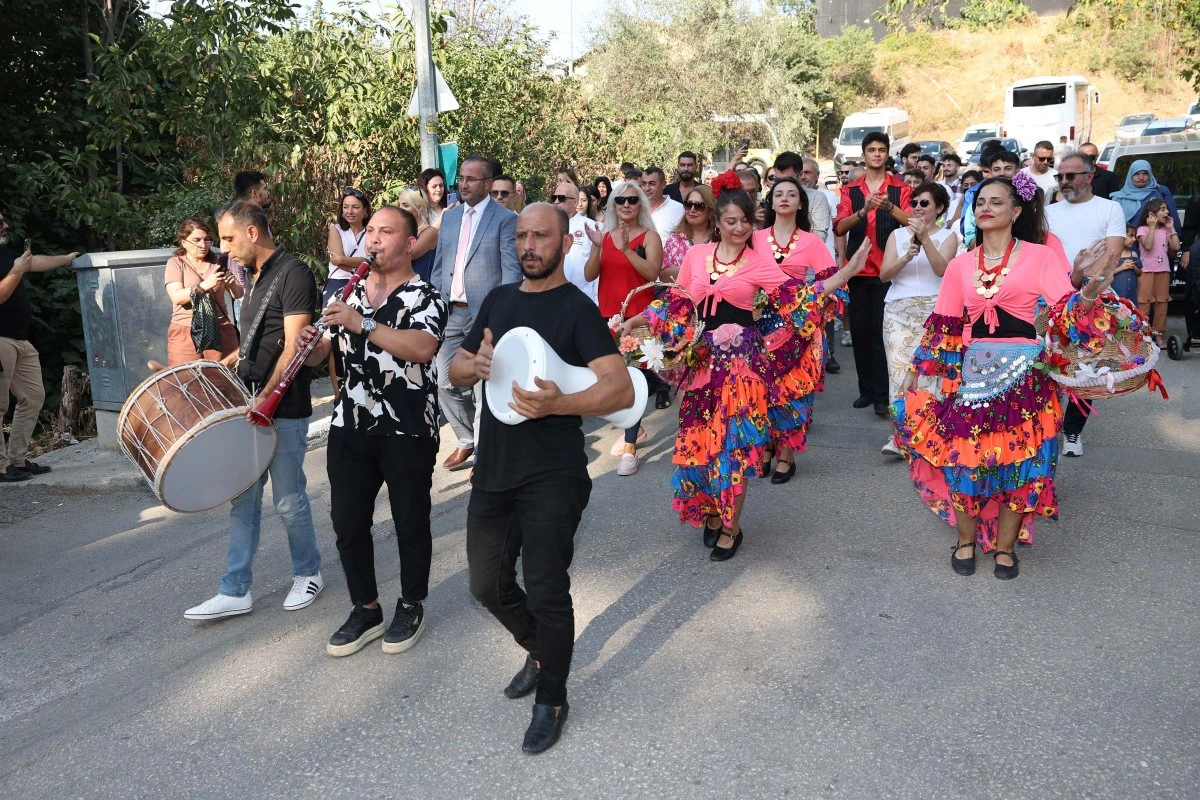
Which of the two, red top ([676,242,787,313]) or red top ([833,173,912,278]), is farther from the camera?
red top ([833,173,912,278])

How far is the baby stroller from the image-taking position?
10.9m

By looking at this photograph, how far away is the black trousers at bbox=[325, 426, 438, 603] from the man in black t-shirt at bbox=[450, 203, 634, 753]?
0.67 meters

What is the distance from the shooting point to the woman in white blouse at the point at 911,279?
6.93 m

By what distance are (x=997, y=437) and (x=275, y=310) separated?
3.45 metres

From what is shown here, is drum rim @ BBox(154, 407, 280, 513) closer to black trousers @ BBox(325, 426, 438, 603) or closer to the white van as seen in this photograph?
black trousers @ BBox(325, 426, 438, 603)

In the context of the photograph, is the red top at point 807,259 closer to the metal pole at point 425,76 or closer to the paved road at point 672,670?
the paved road at point 672,670

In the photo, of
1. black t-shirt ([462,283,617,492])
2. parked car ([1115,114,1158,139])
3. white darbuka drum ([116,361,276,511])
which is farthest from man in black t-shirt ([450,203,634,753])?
parked car ([1115,114,1158,139])

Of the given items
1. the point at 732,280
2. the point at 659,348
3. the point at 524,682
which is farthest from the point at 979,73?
the point at 524,682

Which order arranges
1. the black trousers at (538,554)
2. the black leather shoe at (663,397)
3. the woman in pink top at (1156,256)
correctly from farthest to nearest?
the woman in pink top at (1156,256), the black leather shoe at (663,397), the black trousers at (538,554)

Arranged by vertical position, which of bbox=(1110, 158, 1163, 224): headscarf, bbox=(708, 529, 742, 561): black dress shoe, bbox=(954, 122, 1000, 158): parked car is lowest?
bbox=(708, 529, 742, 561): black dress shoe

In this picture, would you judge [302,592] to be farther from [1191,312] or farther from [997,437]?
[1191,312]

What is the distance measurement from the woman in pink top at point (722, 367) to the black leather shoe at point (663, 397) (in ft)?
11.7

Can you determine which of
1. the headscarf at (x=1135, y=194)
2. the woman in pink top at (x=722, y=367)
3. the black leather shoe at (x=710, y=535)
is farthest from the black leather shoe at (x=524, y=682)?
the headscarf at (x=1135, y=194)

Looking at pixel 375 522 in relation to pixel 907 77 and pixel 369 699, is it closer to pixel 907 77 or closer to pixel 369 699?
pixel 369 699
